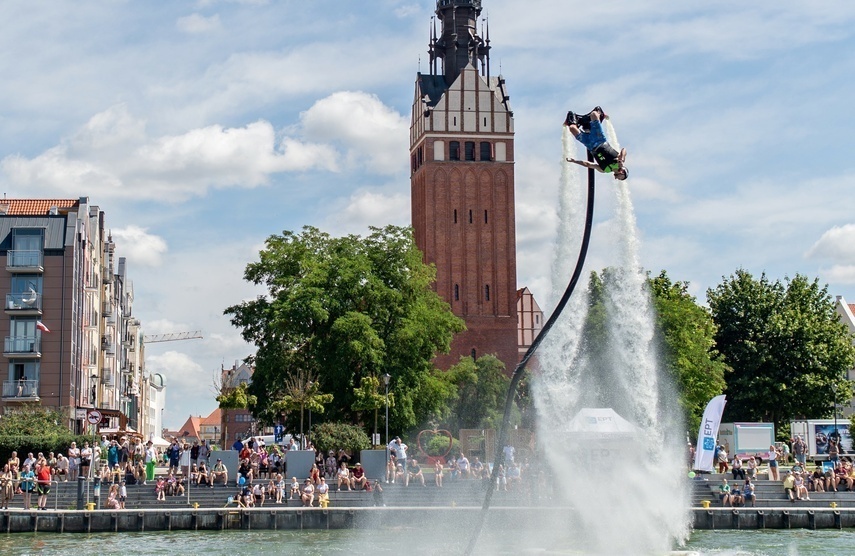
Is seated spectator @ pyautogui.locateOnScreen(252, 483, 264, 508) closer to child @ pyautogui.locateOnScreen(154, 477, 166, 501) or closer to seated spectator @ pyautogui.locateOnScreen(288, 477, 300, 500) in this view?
seated spectator @ pyautogui.locateOnScreen(288, 477, 300, 500)

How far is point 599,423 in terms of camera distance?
39.8 metres

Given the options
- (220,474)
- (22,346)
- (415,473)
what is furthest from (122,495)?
(22,346)

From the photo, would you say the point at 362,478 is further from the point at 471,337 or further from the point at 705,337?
the point at 471,337

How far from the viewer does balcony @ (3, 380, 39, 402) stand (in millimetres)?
63281

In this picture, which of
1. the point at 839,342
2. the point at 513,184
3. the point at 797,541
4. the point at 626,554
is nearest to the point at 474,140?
the point at 513,184

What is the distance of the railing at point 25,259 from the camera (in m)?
64.1

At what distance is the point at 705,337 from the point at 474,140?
41.2 meters

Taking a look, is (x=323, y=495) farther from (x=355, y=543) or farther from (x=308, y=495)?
(x=355, y=543)

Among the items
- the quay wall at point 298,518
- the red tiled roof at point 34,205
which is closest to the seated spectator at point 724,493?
the quay wall at point 298,518

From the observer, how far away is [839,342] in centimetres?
7544

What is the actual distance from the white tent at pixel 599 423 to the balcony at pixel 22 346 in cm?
3560

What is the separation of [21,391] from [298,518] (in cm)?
3033

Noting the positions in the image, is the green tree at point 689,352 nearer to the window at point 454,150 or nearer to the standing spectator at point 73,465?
the standing spectator at point 73,465

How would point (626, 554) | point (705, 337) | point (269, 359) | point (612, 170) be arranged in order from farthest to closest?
point (705, 337)
point (269, 359)
point (626, 554)
point (612, 170)
